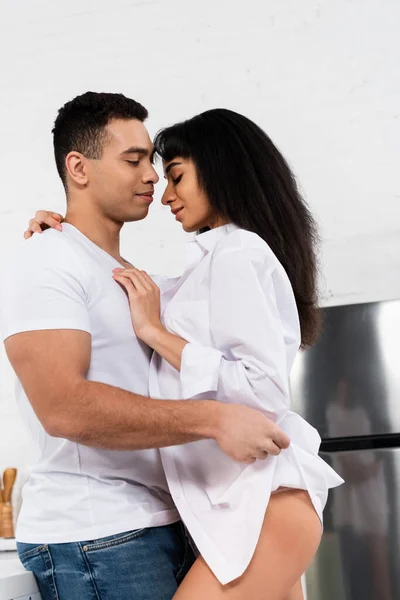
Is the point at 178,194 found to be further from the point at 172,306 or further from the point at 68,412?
the point at 68,412

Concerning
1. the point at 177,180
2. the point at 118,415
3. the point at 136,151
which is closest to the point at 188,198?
the point at 177,180

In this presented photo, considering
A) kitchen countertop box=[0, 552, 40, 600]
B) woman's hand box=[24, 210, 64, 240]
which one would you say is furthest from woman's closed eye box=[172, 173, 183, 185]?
kitchen countertop box=[0, 552, 40, 600]

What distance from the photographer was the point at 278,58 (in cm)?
342

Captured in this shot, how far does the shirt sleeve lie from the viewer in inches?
57.8

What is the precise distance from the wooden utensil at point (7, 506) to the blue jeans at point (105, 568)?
1.69 meters

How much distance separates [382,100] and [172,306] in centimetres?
198

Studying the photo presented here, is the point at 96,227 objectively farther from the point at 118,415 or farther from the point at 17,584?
the point at 17,584

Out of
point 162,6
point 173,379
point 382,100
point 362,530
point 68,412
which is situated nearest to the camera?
point 68,412

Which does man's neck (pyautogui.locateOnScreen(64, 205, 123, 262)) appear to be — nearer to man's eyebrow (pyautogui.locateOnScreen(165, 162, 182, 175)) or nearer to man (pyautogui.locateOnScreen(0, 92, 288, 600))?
man (pyautogui.locateOnScreen(0, 92, 288, 600))

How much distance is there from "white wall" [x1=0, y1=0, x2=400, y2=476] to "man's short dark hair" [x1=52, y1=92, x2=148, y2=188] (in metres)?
1.53

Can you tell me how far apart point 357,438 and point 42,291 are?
137 cm

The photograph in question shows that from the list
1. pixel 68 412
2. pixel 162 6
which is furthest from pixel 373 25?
pixel 68 412

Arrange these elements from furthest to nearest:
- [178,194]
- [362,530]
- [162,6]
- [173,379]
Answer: [162,6] → [362,530] → [178,194] → [173,379]

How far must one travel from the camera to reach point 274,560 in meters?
1.47
